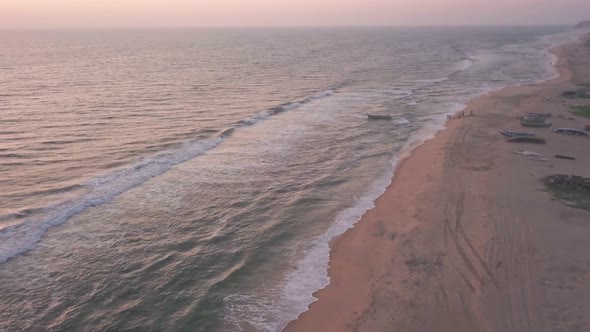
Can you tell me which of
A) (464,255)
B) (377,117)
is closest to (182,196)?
(464,255)

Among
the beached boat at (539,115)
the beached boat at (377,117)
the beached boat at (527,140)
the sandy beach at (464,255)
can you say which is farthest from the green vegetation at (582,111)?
the beached boat at (377,117)

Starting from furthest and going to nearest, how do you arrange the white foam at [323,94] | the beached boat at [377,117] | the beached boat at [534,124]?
the white foam at [323,94]
the beached boat at [377,117]
the beached boat at [534,124]

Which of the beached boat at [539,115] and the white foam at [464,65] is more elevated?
the white foam at [464,65]

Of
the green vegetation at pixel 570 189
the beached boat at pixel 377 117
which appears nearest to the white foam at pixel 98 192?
the beached boat at pixel 377 117

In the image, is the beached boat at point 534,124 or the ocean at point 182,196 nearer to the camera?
the ocean at point 182,196

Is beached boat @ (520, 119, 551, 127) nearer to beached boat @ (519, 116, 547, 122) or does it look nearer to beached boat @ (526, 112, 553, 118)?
beached boat @ (519, 116, 547, 122)

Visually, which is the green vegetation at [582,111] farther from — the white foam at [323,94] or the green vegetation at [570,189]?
the white foam at [323,94]

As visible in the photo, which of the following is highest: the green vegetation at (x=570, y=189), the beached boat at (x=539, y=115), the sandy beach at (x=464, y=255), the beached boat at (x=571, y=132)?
the beached boat at (x=539, y=115)

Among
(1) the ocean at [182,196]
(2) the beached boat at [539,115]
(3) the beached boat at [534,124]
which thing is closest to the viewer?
(1) the ocean at [182,196]

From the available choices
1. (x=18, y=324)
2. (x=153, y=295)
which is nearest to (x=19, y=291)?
(x=18, y=324)
